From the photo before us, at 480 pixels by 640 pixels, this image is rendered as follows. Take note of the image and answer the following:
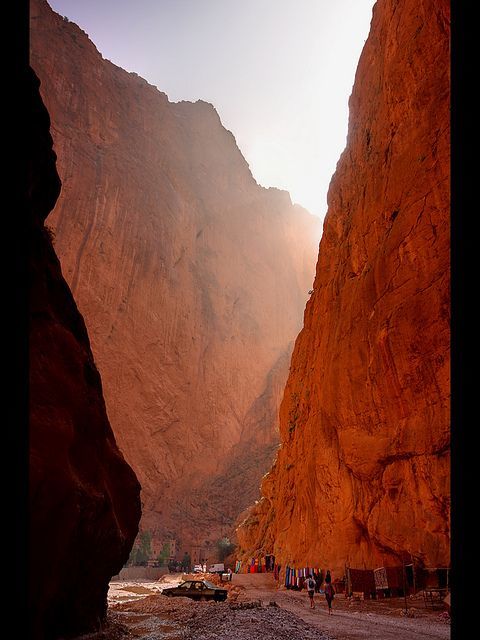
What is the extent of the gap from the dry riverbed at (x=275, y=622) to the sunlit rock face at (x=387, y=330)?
3295 mm

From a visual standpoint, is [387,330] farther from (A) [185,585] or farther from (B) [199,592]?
(A) [185,585]

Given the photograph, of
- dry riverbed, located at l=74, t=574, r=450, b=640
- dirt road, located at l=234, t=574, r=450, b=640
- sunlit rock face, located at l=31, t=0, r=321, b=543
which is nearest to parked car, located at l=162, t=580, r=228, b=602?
dry riverbed, located at l=74, t=574, r=450, b=640

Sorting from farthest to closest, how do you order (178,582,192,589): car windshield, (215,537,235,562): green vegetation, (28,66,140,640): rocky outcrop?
(215,537,235,562): green vegetation
(178,582,192,589): car windshield
(28,66,140,640): rocky outcrop

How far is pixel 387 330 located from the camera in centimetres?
1955

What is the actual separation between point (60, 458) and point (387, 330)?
15.2m

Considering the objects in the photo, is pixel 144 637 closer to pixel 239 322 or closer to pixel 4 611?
pixel 4 611

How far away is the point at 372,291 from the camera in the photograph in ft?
A: 72.8

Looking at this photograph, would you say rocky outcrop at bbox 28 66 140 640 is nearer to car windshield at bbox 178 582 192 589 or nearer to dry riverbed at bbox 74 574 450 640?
dry riverbed at bbox 74 574 450 640

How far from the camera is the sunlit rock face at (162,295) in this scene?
69375 mm

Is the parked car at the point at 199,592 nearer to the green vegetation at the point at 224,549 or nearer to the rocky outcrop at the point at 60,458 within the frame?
the rocky outcrop at the point at 60,458

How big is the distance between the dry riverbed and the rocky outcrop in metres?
1.15

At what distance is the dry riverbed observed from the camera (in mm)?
9969

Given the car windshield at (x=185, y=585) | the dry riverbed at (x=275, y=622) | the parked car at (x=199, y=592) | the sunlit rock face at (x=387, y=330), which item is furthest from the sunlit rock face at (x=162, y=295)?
the dry riverbed at (x=275, y=622)
